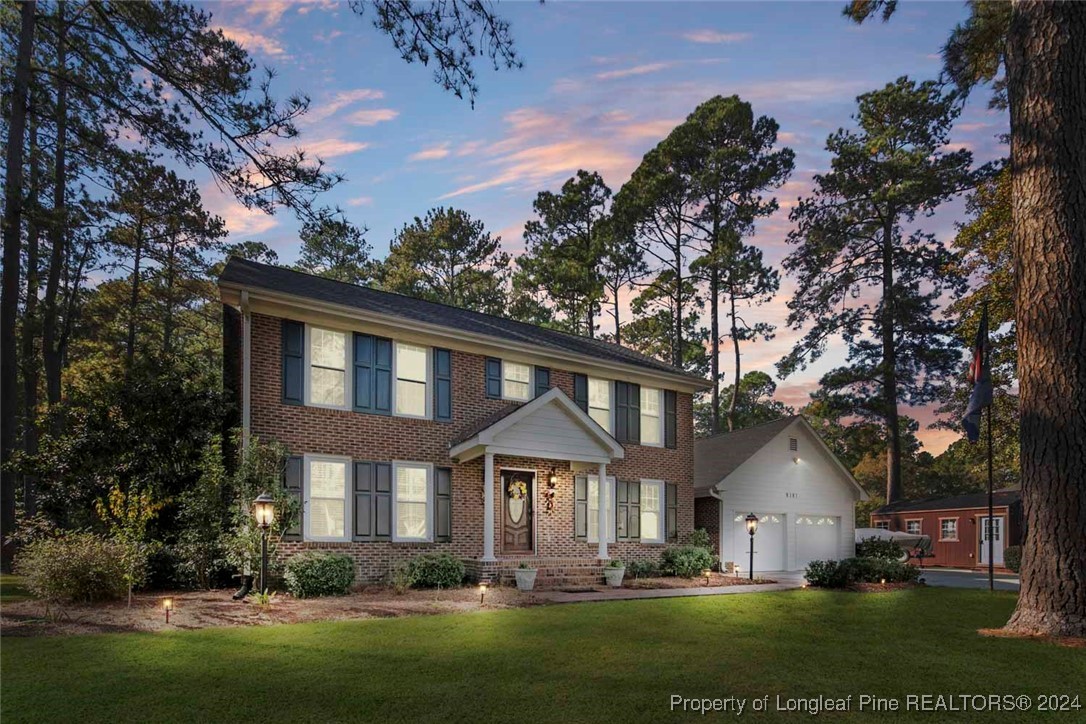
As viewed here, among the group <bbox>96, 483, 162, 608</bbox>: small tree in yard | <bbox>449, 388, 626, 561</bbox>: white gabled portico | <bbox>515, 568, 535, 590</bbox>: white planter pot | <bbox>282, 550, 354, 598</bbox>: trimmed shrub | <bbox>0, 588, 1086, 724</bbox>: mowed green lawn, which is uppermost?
<bbox>449, 388, 626, 561</bbox>: white gabled portico

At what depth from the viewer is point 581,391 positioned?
1952cm

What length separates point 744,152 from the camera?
109ft

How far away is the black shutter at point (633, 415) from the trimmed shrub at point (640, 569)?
3.17 meters

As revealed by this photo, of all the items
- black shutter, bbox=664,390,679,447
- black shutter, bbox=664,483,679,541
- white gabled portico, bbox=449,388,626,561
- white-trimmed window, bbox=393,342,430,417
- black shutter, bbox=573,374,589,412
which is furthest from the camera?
black shutter, bbox=664,390,679,447

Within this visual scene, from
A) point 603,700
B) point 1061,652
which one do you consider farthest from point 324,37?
point 1061,652

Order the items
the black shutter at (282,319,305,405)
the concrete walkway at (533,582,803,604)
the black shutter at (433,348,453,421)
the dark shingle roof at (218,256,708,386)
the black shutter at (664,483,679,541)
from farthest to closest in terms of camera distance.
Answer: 1. the black shutter at (664,483,679,541)
2. the black shutter at (433,348,453,421)
3. the dark shingle roof at (218,256,708,386)
4. the black shutter at (282,319,305,405)
5. the concrete walkway at (533,582,803,604)

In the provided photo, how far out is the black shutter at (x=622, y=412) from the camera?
20.1m

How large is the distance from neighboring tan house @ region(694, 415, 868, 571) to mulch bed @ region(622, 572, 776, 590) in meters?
2.30

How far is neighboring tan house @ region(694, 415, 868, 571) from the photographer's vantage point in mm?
22297

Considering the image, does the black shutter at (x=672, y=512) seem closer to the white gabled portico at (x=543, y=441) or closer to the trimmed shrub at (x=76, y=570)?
the white gabled portico at (x=543, y=441)

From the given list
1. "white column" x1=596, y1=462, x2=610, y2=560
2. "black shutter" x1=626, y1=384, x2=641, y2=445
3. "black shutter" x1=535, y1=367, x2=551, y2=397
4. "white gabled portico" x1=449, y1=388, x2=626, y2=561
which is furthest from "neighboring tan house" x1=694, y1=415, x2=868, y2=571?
"black shutter" x1=535, y1=367, x2=551, y2=397

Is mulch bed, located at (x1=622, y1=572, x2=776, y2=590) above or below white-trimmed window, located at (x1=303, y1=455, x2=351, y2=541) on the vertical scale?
below

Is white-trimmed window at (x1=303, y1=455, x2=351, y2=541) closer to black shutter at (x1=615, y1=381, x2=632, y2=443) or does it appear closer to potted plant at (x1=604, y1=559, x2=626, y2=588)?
potted plant at (x1=604, y1=559, x2=626, y2=588)

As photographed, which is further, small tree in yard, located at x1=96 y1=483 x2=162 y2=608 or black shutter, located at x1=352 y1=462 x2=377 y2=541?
black shutter, located at x1=352 y1=462 x2=377 y2=541
